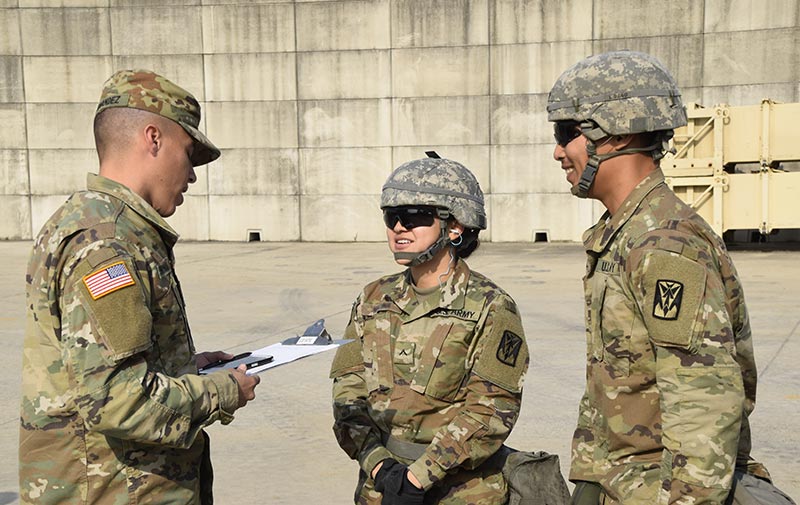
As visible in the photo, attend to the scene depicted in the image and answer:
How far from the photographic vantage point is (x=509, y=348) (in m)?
2.72

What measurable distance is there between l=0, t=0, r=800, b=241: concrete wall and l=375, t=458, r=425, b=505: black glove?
13004 millimetres

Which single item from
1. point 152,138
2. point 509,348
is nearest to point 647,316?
point 509,348

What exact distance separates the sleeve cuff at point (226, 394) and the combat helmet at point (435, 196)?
2.81 feet

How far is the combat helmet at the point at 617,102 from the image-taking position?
7.02 feet

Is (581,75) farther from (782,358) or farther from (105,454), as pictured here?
(782,358)

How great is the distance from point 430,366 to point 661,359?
3.00ft

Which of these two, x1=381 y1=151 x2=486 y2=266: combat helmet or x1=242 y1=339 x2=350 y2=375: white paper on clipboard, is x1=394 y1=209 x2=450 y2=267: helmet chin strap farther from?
x1=242 y1=339 x2=350 y2=375: white paper on clipboard

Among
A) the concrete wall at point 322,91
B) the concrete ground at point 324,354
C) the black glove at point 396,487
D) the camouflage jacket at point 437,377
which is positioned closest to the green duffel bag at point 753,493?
the camouflage jacket at point 437,377

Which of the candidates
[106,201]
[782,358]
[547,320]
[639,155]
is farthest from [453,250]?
[547,320]

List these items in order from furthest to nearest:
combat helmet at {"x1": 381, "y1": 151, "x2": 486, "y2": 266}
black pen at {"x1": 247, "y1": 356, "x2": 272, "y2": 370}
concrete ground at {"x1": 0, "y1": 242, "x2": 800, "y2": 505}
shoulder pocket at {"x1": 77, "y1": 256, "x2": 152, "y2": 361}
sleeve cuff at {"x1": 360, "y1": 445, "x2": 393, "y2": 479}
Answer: concrete ground at {"x1": 0, "y1": 242, "x2": 800, "y2": 505}, combat helmet at {"x1": 381, "y1": 151, "x2": 486, "y2": 266}, sleeve cuff at {"x1": 360, "y1": 445, "x2": 393, "y2": 479}, black pen at {"x1": 247, "y1": 356, "x2": 272, "y2": 370}, shoulder pocket at {"x1": 77, "y1": 256, "x2": 152, "y2": 361}

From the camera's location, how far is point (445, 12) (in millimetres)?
15555

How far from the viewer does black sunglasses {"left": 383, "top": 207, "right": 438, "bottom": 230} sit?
2.92 meters

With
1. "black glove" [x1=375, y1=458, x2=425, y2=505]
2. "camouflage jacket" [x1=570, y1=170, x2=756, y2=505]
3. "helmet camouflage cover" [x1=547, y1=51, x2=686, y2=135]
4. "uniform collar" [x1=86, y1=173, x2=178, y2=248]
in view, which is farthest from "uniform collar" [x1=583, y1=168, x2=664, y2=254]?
"uniform collar" [x1=86, y1=173, x2=178, y2=248]

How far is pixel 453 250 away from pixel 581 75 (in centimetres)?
90
